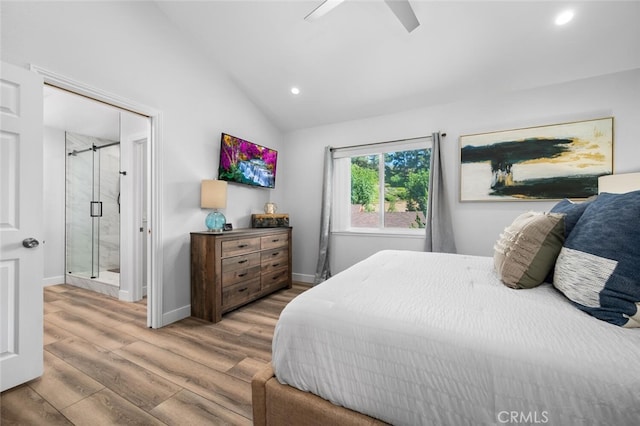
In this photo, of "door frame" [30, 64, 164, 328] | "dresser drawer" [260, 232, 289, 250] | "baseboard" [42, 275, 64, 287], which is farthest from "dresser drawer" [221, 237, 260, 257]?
"baseboard" [42, 275, 64, 287]

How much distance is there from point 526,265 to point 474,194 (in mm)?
2081

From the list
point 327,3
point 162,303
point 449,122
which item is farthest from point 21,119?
point 449,122

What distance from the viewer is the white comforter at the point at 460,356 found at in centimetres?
63

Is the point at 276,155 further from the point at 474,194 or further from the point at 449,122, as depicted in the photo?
the point at 474,194

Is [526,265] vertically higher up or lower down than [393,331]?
higher up

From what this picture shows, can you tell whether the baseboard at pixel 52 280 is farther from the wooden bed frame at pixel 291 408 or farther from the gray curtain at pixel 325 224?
the wooden bed frame at pixel 291 408

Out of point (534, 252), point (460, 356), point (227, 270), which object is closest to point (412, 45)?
point (534, 252)

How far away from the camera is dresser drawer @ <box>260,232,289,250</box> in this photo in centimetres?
322

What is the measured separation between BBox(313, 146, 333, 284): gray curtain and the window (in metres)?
0.13

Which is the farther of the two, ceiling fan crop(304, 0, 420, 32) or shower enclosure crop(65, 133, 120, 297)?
shower enclosure crop(65, 133, 120, 297)

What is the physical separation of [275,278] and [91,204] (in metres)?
3.17

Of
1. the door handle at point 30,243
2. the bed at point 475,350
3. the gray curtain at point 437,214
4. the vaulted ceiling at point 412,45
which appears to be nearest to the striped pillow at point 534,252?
the bed at point 475,350

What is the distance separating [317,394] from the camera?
0.92 m

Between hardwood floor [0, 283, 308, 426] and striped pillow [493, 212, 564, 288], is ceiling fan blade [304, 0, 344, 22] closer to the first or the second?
striped pillow [493, 212, 564, 288]
